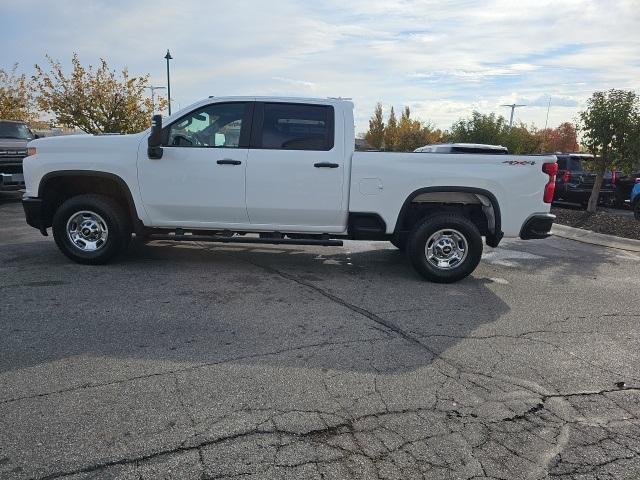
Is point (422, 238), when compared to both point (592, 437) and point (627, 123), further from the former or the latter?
point (627, 123)

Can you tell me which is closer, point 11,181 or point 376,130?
point 11,181

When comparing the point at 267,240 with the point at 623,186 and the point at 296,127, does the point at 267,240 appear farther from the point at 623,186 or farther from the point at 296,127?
the point at 623,186

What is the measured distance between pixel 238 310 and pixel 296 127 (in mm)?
2424

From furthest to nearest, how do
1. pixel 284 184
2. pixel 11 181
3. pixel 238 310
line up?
pixel 11 181
pixel 284 184
pixel 238 310

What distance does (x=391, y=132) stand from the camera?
49.7 metres

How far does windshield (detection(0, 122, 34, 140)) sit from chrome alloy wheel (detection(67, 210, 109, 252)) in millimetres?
9200

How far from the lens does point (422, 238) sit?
6004mm

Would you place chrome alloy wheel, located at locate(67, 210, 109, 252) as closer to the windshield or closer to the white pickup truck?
the white pickup truck

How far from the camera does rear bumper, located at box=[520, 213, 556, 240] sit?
5.98m

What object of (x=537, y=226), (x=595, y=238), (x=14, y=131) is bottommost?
(x=595, y=238)

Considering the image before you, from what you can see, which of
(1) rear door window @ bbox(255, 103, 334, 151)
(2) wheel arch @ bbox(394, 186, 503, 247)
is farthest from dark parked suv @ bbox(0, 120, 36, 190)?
(2) wheel arch @ bbox(394, 186, 503, 247)

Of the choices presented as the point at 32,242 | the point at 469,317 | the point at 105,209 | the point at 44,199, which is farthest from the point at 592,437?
the point at 32,242

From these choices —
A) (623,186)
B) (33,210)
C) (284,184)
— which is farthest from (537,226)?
(623,186)

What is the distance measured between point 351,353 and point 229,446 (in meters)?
1.48
